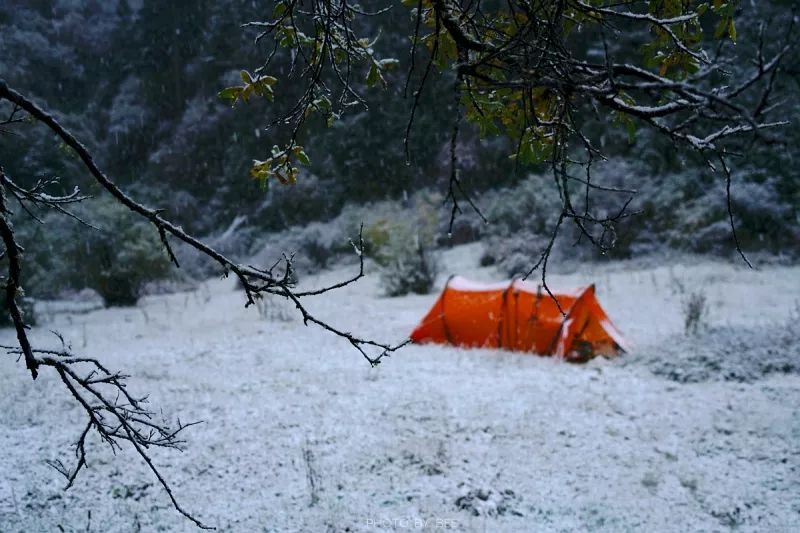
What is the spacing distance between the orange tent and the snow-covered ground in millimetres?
380

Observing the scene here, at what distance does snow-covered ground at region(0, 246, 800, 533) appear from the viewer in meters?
3.11

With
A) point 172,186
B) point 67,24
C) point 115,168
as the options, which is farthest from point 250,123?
point 67,24

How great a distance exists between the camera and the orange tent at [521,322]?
21.4 ft

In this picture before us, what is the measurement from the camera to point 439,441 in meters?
3.98

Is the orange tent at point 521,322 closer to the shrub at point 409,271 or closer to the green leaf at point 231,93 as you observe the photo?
the shrub at point 409,271

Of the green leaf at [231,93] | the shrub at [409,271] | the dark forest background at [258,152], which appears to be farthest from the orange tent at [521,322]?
the dark forest background at [258,152]

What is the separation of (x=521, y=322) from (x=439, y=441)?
129 inches

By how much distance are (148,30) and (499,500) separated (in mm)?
29813

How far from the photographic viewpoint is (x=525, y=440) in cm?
408

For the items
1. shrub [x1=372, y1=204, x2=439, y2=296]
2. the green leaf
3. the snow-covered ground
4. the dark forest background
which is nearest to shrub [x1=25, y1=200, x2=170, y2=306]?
the dark forest background

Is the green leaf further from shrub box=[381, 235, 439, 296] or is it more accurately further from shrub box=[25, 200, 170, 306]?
shrub box=[25, 200, 170, 306]

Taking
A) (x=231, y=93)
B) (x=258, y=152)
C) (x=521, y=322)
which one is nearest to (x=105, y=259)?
(x=521, y=322)

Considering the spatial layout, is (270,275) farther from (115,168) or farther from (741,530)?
(115,168)

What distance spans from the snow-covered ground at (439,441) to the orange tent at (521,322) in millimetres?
380
